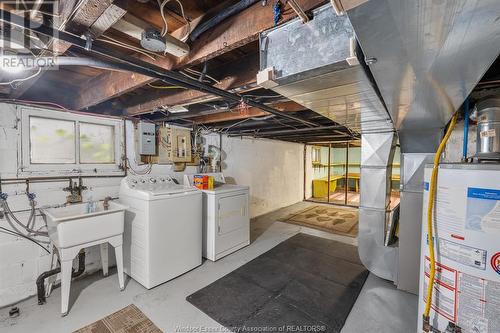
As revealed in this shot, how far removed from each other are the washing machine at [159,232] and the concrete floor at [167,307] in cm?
15

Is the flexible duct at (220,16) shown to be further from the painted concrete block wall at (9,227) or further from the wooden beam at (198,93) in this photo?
the painted concrete block wall at (9,227)

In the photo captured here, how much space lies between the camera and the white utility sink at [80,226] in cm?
186

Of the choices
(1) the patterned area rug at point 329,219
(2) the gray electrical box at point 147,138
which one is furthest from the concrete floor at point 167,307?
(1) the patterned area rug at point 329,219

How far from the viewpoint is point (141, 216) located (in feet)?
7.64

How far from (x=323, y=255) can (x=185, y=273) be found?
2.01 metres

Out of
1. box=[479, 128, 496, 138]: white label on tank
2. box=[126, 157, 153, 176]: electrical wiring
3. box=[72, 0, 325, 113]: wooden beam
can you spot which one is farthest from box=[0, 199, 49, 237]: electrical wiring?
box=[479, 128, 496, 138]: white label on tank

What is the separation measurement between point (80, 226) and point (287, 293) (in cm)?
219

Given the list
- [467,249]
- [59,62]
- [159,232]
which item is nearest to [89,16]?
[59,62]

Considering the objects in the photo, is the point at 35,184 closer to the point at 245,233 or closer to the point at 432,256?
the point at 245,233

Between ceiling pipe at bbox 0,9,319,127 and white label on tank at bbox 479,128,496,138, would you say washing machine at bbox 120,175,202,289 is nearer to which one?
ceiling pipe at bbox 0,9,319,127

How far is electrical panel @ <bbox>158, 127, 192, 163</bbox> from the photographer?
321cm

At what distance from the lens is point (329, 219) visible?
16.2 ft

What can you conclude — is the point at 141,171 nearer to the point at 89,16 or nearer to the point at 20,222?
the point at 20,222

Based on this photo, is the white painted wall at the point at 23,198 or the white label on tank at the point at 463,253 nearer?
the white label on tank at the point at 463,253
